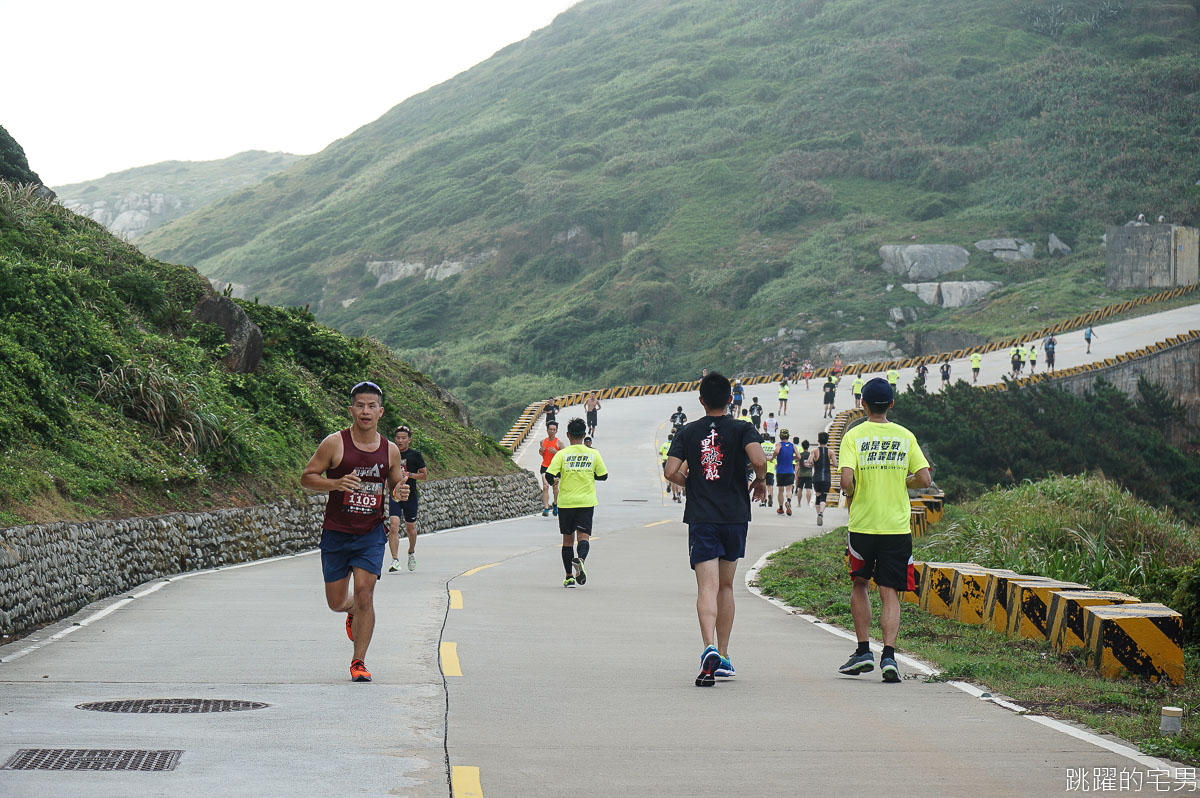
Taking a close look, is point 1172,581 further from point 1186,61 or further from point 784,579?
point 1186,61

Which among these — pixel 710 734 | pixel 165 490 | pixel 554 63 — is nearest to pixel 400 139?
pixel 554 63

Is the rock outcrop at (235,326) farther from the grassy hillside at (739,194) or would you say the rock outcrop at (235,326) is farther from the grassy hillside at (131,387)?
the grassy hillside at (739,194)

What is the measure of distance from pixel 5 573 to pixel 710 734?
22.3ft

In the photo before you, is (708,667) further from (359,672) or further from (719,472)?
(359,672)

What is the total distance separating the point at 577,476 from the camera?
15.5 meters

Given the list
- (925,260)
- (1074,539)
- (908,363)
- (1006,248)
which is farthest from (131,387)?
(1006,248)

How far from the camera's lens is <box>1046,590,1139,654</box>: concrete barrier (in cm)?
993

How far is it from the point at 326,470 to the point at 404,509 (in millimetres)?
9651

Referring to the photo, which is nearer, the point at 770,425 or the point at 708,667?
the point at 708,667

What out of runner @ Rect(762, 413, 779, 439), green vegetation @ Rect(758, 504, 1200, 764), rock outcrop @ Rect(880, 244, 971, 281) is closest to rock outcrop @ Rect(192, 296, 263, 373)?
green vegetation @ Rect(758, 504, 1200, 764)

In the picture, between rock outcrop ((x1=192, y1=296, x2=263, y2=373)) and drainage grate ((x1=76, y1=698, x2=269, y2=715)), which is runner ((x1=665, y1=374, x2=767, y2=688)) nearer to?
drainage grate ((x1=76, y1=698, x2=269, y2=715))

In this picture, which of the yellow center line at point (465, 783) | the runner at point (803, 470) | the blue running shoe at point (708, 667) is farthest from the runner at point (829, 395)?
the yellow center line at point (465, 783)

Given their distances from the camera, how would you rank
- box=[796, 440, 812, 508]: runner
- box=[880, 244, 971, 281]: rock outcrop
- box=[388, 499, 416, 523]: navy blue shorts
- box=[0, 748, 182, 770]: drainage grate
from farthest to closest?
1. box=[880, 244, 971, 281]: rock outcrop
2. box=[796, 440, 812, 508]: runner
3. box=[388, 499, 416, 523]: navy blue shorts
4. box=[0, 748, 182, 770]: drainage grate

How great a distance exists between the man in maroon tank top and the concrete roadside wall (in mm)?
4116
